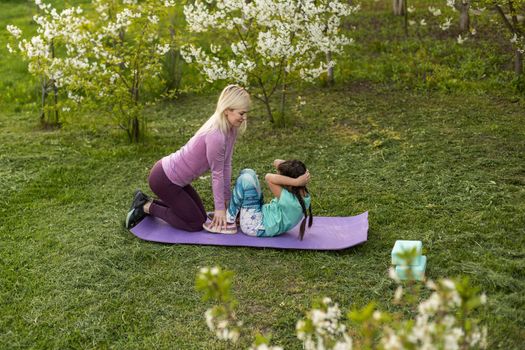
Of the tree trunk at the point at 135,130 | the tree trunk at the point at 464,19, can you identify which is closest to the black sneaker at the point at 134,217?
the tree trunk at the point at 135,130

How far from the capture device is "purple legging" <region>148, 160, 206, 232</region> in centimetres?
539

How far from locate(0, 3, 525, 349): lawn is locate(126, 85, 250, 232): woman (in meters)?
0.32

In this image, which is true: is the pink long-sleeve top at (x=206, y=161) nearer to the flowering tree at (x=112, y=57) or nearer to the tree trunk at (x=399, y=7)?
the flowering tree at (x=112, y=57)

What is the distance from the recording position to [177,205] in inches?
213

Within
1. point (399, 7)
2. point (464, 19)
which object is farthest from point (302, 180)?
point (399, 7)

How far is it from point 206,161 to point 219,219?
0.47 meters

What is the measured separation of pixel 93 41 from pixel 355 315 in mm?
5924

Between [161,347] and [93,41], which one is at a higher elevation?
[93,41]

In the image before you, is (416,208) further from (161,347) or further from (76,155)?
(76,155)

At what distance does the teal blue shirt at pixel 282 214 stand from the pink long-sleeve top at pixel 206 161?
1.27ft

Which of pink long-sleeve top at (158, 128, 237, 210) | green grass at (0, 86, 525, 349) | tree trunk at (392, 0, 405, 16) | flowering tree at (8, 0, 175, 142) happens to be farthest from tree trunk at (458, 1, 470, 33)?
pink long-sleeve top at (158, 128, 237, 210)

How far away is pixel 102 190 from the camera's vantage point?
646cm

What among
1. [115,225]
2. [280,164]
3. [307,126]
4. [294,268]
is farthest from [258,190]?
[307,126]

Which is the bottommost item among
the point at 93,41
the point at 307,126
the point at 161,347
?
the point at 161,347
